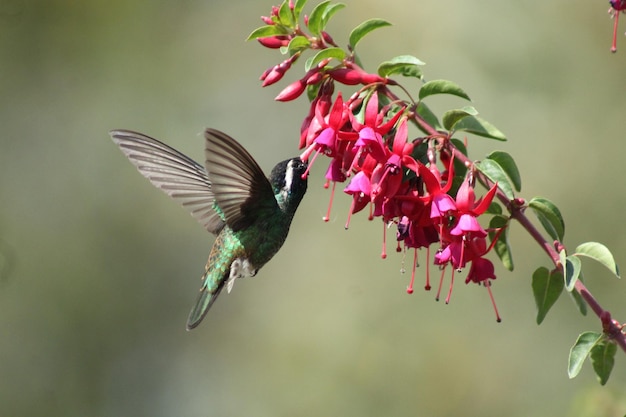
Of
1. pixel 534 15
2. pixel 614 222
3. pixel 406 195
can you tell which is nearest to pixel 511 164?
pixel 406 195

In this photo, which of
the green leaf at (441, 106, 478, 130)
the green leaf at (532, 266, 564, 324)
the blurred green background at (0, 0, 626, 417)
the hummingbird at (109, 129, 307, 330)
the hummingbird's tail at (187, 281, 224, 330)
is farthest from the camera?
the blurred green background at (0, 0, 626, 417)

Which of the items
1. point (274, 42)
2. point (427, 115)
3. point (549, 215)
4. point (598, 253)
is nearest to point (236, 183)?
Result: point (274, 42)

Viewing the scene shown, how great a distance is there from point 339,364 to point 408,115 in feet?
9.57

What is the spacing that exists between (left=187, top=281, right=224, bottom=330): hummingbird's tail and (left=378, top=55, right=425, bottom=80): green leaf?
0.96m

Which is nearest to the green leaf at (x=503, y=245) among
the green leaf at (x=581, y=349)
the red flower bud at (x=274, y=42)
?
the green leaf at (x=581, y=349)

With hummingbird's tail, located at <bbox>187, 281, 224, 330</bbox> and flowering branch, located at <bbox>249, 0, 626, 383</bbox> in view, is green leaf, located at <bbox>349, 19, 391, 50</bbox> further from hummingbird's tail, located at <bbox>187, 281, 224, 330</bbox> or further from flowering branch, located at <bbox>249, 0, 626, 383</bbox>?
hummingbird's tail, located at <bbox>187, 281, 224, 330</bbox>

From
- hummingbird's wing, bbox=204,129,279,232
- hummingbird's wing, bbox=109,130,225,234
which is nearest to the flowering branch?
hummingbird's wing, bbox=204,129,279,232

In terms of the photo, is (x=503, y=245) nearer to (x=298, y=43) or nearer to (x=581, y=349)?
(x=581, y=349)

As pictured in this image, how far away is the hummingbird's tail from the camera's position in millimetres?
2426

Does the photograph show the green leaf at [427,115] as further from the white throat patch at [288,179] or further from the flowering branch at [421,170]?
the white throat patch at [288,179]

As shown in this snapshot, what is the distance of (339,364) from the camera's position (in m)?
4.40

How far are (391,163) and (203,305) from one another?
3.43 ft

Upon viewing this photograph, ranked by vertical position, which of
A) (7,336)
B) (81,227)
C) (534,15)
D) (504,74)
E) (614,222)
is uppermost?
(534,15)

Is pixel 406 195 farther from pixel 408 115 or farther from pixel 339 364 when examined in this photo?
pixel 339 364
